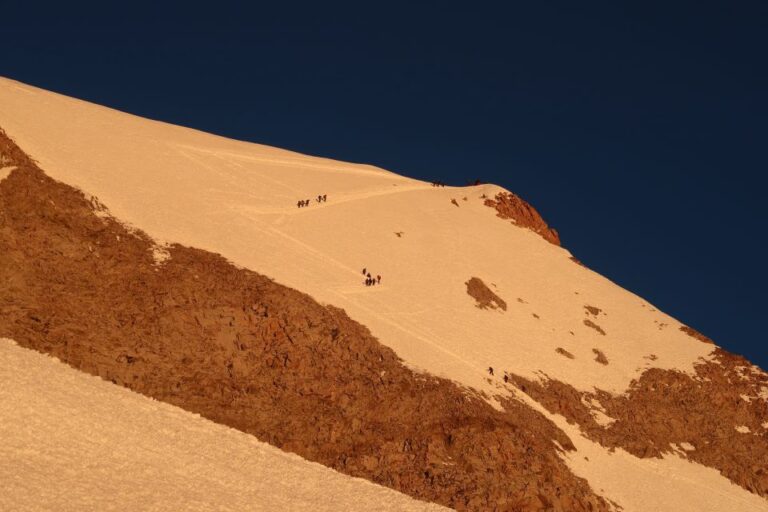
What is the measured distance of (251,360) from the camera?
3284cm

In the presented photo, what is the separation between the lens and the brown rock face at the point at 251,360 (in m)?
30.4

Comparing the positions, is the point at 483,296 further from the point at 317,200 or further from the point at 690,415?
the point at 317,200

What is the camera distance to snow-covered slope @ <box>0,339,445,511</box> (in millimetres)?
22719

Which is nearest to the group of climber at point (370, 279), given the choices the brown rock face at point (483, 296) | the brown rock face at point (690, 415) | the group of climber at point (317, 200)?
the brown rock face at point (483, 296)

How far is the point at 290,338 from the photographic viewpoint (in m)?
34.6

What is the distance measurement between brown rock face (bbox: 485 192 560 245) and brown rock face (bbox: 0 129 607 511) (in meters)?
34.0

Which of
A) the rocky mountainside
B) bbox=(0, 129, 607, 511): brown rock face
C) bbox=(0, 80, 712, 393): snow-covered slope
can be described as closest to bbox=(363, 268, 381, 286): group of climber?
the rocky mountainside

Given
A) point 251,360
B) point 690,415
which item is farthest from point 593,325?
point 251,360

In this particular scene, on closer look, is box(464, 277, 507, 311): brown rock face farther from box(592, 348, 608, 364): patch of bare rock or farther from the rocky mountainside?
box(592, 348, 608, 364): patch of bare rock

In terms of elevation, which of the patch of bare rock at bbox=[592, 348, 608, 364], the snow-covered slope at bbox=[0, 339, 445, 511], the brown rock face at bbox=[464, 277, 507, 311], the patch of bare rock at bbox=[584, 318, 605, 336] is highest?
the patch of bare rock at bbox=[584, 318, 605, 336]

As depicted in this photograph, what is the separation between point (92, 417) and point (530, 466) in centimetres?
1589

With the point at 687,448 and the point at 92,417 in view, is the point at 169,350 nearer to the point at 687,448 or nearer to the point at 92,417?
the point at 92,417

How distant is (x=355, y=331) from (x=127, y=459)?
14.0 metres

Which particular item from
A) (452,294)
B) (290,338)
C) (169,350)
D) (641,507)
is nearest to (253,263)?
(290,338)
